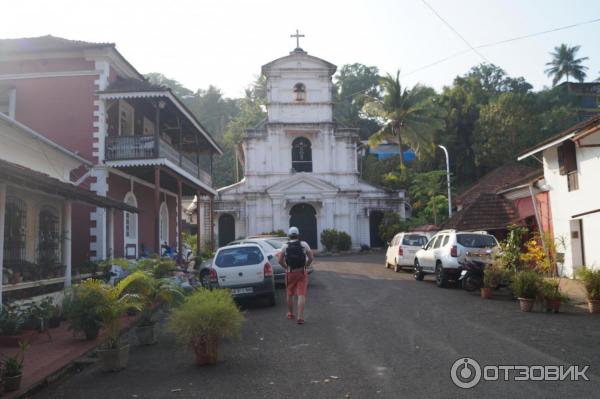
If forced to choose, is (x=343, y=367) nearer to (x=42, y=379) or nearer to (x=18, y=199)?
(x=42, y=379)

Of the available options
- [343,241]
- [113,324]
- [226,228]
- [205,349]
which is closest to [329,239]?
[343,241]

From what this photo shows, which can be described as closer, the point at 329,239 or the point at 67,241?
the point at 67,241

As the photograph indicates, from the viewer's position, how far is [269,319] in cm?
1152

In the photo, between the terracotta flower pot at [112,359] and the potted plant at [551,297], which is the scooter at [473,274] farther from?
the terracotta flower pot at [112,359]

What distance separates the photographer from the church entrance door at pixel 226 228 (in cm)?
3959

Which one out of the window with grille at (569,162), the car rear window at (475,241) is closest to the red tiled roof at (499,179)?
the window with grille at (569,162)

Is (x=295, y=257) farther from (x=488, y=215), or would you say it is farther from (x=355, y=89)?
(x=355, y=89)

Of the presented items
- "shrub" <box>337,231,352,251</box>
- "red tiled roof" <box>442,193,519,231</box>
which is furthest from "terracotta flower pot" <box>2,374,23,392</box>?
"shrub" <box>337,231,352,251</box>

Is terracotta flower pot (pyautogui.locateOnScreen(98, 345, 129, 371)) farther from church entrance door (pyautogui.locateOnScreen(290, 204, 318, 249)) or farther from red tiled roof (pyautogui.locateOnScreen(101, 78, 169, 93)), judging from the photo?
church entrance door (pyautogui.locateOnScreen(290, 204, 318, 249))

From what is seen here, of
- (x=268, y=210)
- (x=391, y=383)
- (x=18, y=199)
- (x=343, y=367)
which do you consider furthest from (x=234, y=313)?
(x=268, y=210)

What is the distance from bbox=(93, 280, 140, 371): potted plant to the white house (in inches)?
496

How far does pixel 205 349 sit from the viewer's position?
7.54 meters

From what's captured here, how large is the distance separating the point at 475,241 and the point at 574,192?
4.12 meters

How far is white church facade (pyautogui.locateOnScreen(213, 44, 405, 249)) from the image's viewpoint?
38531mm
